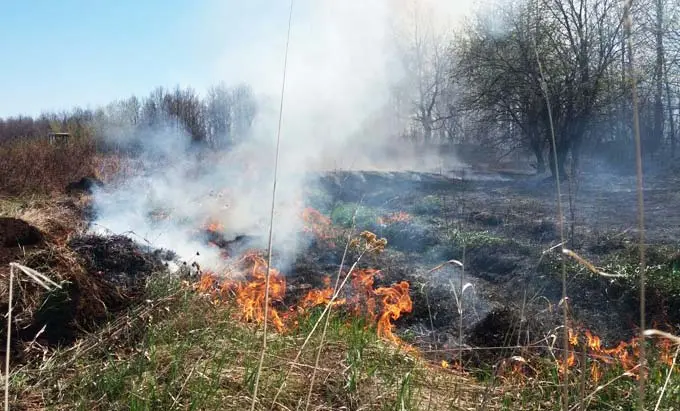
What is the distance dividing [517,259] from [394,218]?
3761 mm

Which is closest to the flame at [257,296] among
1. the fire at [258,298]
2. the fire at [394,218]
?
the fire at [258,298]

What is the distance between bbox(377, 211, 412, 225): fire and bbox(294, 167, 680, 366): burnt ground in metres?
0.20

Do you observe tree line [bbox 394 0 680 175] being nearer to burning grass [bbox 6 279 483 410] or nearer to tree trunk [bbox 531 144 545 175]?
tree trunk [bbox 531 144 545 175]

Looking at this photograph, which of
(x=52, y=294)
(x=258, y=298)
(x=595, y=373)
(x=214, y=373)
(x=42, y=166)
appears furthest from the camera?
(x=42, y=166)

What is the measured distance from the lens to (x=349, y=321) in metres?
4.09

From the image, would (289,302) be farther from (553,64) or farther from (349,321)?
(553,64)

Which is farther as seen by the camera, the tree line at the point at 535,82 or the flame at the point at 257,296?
the tree line at the point at 535,82

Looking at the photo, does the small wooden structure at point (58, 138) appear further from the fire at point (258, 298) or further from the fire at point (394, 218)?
the fire at point (258, 298)

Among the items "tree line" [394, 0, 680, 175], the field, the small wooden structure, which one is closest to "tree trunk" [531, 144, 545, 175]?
"tree line" [394, 0, 680, 175]

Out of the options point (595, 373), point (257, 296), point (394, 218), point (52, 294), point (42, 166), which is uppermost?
point (42, 166)

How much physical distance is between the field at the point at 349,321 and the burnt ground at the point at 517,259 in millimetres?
37

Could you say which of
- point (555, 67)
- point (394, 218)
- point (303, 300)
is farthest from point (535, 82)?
point (303, 300)

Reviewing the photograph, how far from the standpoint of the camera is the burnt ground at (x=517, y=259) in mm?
5297

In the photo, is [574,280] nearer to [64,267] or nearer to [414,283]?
[414,283]
